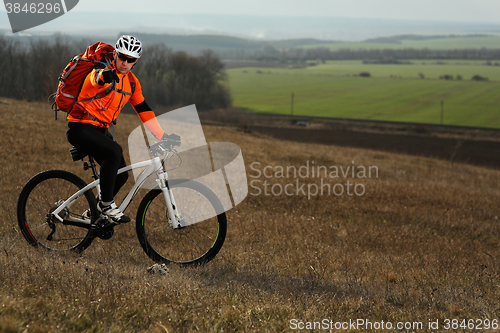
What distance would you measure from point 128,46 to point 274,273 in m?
3.83

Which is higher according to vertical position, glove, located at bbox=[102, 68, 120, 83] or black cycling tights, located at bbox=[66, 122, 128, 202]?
glove, located at bbox=[102, 68, 120, 83]

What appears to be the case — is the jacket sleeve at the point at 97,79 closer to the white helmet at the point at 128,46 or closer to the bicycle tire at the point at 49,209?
the white helmet at the point at 128,46

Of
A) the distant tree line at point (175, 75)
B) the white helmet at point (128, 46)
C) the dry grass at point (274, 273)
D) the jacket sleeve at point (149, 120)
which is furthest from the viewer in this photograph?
the distant tree line at point (175, 75)

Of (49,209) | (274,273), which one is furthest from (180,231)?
(49,209)

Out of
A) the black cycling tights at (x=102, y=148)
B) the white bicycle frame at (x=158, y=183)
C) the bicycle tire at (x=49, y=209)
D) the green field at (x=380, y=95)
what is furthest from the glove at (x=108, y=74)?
the green field at (x=380, y=95)

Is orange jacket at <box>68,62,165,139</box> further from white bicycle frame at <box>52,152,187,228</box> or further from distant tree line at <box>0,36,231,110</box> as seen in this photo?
distant tree line at <box>0,36,231,110</box>

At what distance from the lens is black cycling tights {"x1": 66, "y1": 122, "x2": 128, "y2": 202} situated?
5.12m

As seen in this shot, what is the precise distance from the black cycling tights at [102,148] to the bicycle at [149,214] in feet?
0.84

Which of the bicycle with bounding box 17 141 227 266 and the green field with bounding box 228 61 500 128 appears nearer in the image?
the bicycle with bounding box 17 141 227 266

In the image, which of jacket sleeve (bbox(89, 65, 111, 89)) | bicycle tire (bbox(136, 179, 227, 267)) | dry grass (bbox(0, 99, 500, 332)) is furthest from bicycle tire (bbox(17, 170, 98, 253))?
jacket sleeve (bbox(89, 65, 111, 89))

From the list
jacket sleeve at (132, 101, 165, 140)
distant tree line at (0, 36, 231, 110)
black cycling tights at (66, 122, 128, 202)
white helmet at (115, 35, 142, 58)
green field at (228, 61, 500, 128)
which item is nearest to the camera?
white helmet at (115, 35, 142, 58)

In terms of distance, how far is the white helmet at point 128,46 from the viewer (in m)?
5.01

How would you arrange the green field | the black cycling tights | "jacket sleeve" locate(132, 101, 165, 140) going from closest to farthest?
the black cycling tights → "jacket sleeve" locate(132, 101, 165, 140) → the green field

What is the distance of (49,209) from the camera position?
19.5ft
